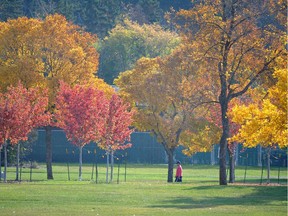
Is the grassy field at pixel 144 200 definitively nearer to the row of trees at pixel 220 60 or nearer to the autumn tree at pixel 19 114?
the row of trees at pixel 220 60

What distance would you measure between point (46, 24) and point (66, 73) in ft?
14.8

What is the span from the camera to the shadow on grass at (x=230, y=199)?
36219 millimetres

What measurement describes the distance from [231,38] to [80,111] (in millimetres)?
17311

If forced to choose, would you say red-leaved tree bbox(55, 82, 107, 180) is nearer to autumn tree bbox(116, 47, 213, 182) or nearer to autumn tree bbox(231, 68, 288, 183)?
autumn tree bbox(116, 47, 213, 182)

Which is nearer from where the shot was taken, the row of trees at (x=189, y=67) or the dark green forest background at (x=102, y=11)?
the row of trees at (x=189, y=67)

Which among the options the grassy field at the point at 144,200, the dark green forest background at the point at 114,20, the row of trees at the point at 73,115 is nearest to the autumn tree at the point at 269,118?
the grassy field at the point at 144,200

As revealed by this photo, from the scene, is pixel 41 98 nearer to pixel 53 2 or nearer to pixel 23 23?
pixel 23 23

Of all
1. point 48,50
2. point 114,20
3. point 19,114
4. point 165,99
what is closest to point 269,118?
point 19,114

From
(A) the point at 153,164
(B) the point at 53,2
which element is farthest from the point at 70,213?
(B) the point at 53,2

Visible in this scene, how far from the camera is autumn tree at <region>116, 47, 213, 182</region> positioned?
6153 cm

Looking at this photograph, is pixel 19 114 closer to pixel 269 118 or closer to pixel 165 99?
pixel 165 99

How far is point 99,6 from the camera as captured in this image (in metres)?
176

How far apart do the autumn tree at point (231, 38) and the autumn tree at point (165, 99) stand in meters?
8.22

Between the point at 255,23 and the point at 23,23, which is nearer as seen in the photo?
the point at 255,23
